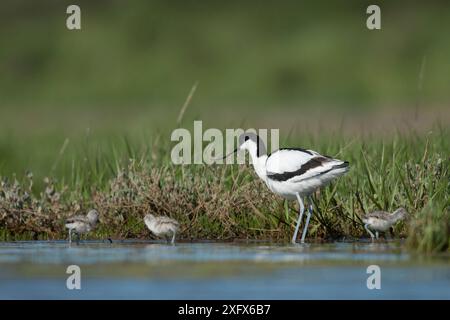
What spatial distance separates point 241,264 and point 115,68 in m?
34.1

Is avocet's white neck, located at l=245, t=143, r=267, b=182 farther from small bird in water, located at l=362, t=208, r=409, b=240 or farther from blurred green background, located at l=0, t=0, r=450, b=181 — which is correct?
blurred green background, located at l=0, t=0, r=450, b=181

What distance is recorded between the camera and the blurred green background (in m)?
38.7

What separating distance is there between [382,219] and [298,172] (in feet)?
3.27

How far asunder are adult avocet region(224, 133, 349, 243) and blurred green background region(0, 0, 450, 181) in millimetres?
19140

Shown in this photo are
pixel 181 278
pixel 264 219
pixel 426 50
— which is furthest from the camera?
pixel 426 50

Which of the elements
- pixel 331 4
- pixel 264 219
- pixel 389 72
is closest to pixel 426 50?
pixel 389 72

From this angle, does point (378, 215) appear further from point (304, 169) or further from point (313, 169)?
point (304, 169)

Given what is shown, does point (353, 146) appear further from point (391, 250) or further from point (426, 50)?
point (426, 50)

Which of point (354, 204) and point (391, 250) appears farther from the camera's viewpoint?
point (354, 204)

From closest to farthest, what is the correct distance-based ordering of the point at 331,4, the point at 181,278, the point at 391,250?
1. the point at 181,278
2. the point at 391,250
3. the point at 331,4

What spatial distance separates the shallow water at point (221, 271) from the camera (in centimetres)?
1039

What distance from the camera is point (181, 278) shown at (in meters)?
11.0

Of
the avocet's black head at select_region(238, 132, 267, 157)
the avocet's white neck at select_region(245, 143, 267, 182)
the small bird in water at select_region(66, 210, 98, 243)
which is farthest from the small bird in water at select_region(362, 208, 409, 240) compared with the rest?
the small bird in water at select_region(66, 210, 98, 243)

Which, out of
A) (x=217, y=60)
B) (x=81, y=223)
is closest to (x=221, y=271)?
(x=81, y=223)
